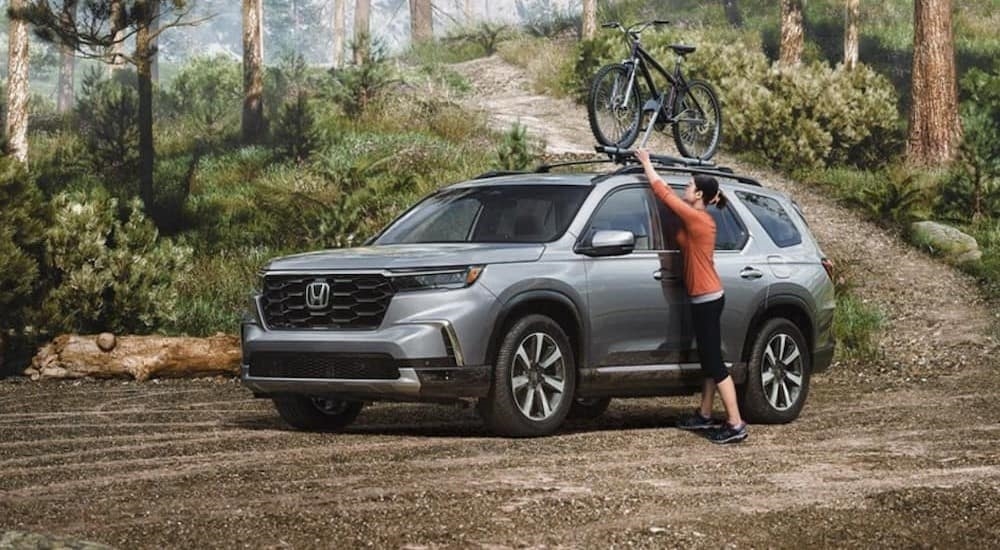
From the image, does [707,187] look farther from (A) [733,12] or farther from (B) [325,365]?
(A) [733,12]

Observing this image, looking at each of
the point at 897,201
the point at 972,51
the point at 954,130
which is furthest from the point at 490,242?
the point at 972,51

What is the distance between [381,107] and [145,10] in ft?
33.4

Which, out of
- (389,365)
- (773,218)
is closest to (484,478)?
(389,365)

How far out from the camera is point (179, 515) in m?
7.72

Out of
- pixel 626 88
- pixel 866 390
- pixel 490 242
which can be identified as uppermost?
pixel 626 88

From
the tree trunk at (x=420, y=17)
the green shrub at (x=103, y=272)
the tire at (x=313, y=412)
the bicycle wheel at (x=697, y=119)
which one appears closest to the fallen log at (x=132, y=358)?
the green shrub at (x=103, y=272)

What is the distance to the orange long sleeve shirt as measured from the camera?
35.8 ft

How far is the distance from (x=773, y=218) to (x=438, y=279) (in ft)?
11.4

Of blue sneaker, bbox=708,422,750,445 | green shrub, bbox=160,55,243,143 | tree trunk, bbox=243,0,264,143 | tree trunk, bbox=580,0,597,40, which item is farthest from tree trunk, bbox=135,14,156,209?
tree trunk, bbox=580,0,597,40

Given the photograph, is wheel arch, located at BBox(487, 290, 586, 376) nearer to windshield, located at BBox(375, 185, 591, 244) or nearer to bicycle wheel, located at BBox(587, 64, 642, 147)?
windshield, located at BBox(375, 185, 591, 244)

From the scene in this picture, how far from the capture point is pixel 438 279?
10.3 meters

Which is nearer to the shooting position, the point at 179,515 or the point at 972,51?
the point at 179,515

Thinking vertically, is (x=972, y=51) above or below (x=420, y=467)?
above

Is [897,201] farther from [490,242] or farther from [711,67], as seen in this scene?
[490,242]
